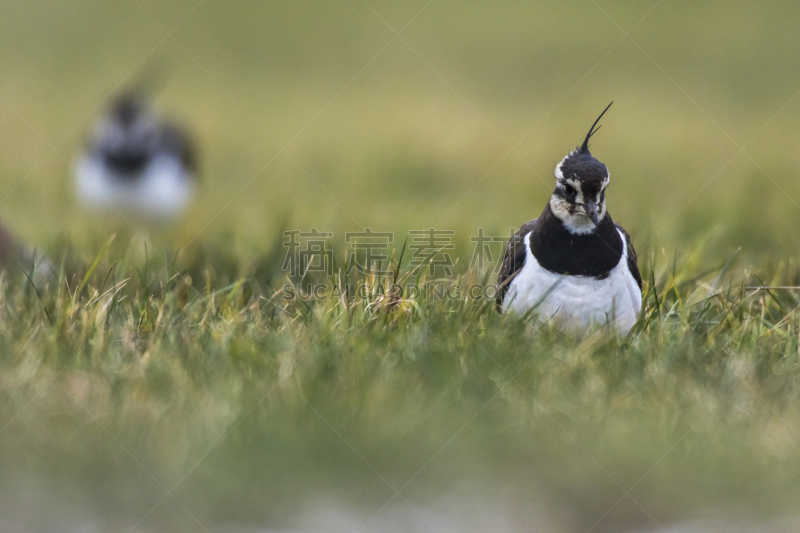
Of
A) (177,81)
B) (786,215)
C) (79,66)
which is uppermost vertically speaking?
(786,215)

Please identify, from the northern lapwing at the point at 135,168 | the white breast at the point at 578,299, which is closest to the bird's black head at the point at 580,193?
the white breast at the point at 578,299

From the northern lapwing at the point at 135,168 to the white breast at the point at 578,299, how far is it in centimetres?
351

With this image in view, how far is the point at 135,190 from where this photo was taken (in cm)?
597

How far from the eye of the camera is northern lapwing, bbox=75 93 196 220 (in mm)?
5934

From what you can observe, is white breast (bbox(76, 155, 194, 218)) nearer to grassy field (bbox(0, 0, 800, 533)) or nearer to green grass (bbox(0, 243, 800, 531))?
grassy field (bbox(0, 0, 800, 533))

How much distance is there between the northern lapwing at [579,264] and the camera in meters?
3.06

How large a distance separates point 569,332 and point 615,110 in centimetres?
587

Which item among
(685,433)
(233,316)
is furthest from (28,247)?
(685,433)

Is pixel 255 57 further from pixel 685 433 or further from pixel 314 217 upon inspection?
pixel 685 433

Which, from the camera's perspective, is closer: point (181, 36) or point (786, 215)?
point (786, 215)

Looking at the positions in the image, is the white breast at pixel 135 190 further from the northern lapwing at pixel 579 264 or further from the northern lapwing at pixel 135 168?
the northern lapwing at pixel 579 264

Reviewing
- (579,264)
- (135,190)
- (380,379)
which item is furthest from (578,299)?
(135,190)

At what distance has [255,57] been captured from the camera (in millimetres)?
10227

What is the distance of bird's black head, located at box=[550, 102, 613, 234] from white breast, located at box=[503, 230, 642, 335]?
19cm
